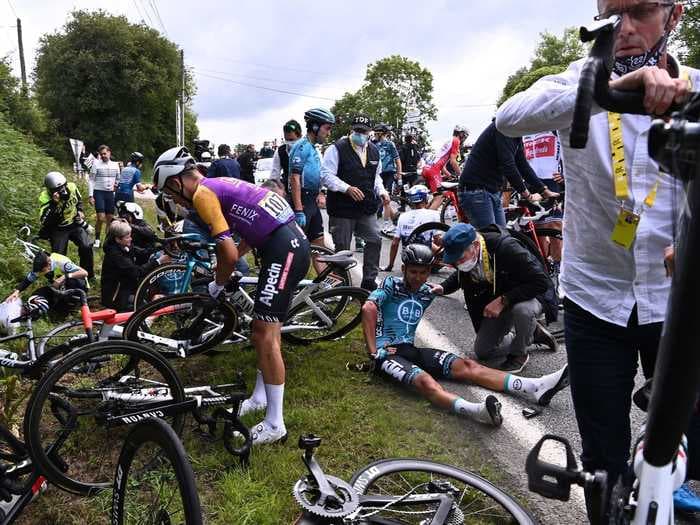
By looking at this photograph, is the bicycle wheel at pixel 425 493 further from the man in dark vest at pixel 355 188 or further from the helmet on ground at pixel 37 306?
the man in dark vest at pixel 355 188

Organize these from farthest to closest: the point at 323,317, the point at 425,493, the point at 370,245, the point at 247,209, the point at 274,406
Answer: the point at 370,245
the point at 323,317
the point at 247,209
the point at 274,406
the point at 425,493

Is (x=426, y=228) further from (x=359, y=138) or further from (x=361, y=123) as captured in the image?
(x=361, y=123)

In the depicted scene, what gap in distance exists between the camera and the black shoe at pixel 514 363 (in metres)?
4.48

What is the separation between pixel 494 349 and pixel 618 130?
3.29 m

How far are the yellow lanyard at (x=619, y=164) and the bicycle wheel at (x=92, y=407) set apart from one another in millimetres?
2692

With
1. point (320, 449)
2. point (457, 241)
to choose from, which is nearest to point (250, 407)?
point (320, 449)

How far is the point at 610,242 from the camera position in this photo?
69.2 inches

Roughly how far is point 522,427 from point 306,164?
393 centimetres

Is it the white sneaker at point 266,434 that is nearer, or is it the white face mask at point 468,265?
the white sneaker at point 266,434

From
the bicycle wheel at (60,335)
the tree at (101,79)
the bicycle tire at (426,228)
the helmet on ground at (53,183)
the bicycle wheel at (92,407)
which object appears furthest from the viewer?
the tree at (101,79)

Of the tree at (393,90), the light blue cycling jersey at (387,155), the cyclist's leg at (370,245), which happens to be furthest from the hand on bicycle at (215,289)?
the tree at (393,90)

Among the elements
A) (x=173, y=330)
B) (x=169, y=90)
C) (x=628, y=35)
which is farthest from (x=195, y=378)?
(x=169, y=90)

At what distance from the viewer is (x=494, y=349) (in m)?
4.70

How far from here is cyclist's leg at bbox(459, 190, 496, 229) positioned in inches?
221
